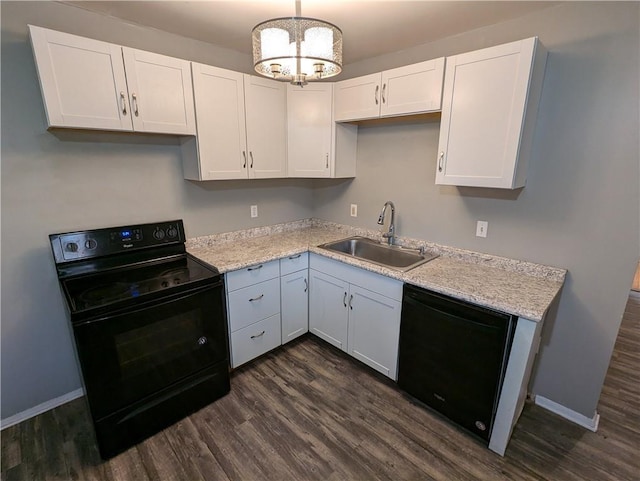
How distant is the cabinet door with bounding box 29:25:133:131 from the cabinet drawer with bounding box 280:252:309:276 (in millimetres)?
1350

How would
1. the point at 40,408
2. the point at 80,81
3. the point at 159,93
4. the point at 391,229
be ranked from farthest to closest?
the point at 391,229 < the point at 40,408 < the point at 159,93 < the point at 80,81

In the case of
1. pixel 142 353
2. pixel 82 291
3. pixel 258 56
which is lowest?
pixel 142 353

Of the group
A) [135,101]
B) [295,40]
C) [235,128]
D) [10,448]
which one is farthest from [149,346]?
[295,40]

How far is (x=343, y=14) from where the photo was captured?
1722 mm

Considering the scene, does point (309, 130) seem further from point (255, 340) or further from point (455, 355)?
point (455, 355)

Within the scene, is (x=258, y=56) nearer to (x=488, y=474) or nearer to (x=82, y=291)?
(x=82, y=291)

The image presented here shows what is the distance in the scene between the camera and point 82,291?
1.65m

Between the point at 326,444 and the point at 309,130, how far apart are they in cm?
225

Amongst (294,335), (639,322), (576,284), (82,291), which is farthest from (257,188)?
(639,322)

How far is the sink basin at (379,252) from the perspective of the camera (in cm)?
235

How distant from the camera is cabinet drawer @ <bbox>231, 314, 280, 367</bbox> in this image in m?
2.21

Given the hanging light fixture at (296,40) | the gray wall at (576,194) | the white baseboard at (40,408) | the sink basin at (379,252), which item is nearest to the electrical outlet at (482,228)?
the gray wall at (576,194)

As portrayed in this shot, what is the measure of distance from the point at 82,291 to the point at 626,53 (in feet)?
10.1

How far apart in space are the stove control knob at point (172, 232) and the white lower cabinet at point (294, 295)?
808 mm
